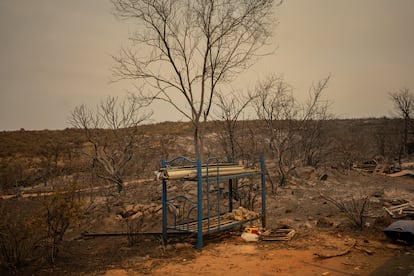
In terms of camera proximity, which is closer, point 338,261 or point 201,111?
point 338,261

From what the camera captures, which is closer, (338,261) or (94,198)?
(338,261)

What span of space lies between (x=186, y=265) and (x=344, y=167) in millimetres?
15642

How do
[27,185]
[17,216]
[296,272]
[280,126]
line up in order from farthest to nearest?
[27,185] < [280,126] < [17,216] < [296,272]

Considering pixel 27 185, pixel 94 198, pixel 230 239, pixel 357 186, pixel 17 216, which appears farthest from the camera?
pixel 27 185

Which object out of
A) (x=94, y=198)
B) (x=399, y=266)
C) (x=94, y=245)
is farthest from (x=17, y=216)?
(x=399, y=266)

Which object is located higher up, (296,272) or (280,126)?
(280,126)

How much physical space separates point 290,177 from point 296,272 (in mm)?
11029

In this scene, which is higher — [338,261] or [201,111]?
[201,111]

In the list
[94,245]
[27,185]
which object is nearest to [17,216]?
[94,245]

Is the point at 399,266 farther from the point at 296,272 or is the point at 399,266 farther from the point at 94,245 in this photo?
the point at 94,245

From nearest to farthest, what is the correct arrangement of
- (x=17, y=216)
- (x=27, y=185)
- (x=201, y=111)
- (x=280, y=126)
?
(x=17, y=216)
(x=201, y=111)
(x=280, y=126)
(x=27, y=185)

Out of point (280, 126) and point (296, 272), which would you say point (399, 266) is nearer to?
point (296, 272)

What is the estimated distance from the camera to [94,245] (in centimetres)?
823

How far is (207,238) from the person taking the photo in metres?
8.13
